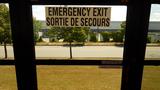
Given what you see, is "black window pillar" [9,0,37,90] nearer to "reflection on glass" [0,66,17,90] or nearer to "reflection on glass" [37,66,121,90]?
"reflection on glass" [0,66,17,90]

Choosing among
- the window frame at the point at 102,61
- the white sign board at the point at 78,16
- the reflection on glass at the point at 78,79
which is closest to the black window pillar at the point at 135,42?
the window frame at the point at 102,61

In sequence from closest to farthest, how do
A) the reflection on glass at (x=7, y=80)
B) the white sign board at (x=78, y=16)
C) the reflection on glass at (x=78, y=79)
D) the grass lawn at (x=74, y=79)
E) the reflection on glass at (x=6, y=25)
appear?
1. the white sign board at (x=78, y=16)
2. the reflection on glass at (x=6, y=25)
3. the reflection on glass at (x=7, y=80)
4. the grass lawn at (x=74, y=79)
5. the reflection on glass at (x=78, y=79)

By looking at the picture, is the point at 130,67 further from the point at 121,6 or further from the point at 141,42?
the point at 121,6

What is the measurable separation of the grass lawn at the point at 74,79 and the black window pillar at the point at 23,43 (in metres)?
2.11

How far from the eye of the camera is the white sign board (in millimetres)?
2607

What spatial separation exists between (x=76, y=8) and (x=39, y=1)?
46cm

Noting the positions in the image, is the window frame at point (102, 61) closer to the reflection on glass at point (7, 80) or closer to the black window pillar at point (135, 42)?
the black window pillar at point (135, 42)

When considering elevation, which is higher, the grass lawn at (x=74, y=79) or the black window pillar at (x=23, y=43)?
the black window pillar at (x=23, y=43)

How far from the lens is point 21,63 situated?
2729 millimetres

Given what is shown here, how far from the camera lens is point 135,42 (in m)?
2.59

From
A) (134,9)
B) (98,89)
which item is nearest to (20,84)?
(134,9)

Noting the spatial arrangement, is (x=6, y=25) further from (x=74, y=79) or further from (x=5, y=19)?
(x=74, y=79)

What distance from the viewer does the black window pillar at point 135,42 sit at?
248 centimetres

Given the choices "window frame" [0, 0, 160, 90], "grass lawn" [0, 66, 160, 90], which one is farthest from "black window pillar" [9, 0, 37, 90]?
"grass lawn" [0, 66, 160, 90]
